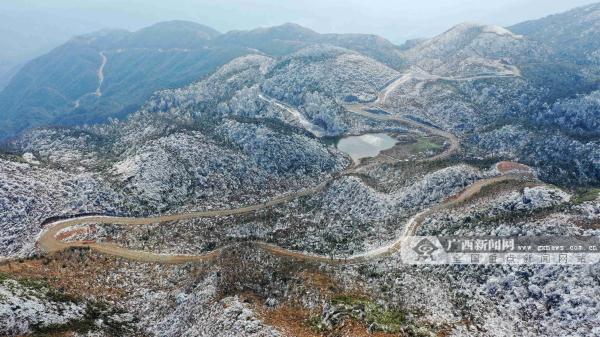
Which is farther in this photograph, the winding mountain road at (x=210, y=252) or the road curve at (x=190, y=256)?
the winding mountain road at (x=210, y=252)

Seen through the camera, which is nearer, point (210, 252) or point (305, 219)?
point (210, 252)

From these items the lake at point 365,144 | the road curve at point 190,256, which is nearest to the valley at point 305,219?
the road curve at point 190,256

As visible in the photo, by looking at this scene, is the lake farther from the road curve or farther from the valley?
the road curve

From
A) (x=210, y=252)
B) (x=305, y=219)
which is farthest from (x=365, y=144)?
(x=210, y=252)

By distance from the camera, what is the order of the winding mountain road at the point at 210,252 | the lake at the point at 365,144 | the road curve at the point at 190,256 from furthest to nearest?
the lake at the point at 365,144 < the winding mountain road at the point at 210,252 < the road curve at the point at 190,256

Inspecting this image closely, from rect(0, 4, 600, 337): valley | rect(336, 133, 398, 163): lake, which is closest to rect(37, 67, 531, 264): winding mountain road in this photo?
rect(0, 4, 600, 337): valley

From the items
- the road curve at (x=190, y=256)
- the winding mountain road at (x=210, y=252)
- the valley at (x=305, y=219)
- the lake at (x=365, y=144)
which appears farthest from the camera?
the lake at (x=365, y=144)

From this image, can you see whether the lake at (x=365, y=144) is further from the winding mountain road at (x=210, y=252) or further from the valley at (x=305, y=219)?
the winding mountain road at (x=210, y=252)

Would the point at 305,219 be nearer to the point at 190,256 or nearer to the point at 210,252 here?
the point at 210,252

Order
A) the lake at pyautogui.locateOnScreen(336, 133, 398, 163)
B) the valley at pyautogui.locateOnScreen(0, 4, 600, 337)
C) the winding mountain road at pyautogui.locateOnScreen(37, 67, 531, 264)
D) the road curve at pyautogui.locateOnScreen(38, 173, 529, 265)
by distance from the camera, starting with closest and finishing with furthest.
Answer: the valley at pyautogui.locateOnScreen(0, 4, 600, 337)
the road curve at pyautogui.locateOnScreen(38, 173, 529, 265)
the winding mountain road at pyautogui.locateOnScreen(37, 67, 531, 264)
the lake at pyautogui.locateOnScreen(336, 133, 398, 163)

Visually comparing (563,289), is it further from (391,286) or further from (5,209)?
(5,209)

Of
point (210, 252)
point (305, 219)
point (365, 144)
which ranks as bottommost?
point (305, 219)

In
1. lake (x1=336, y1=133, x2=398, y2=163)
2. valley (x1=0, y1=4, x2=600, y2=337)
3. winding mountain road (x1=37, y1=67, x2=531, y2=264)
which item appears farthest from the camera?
lake (x1=336, y1=133, x2=398, y2=163)
